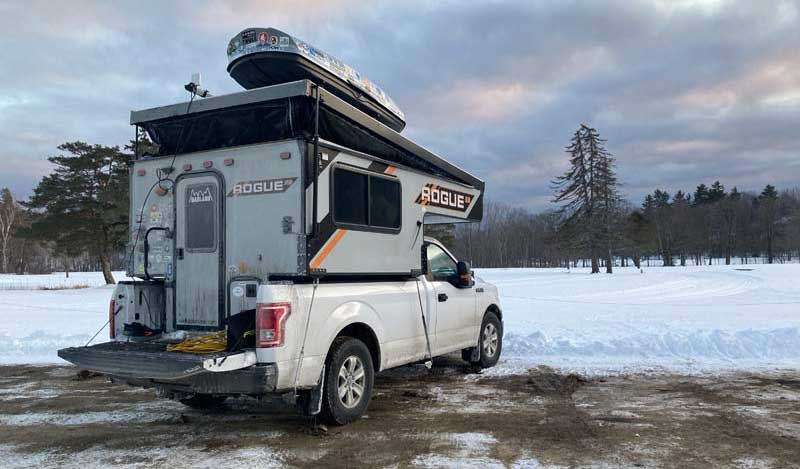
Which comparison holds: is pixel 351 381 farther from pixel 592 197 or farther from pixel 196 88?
pixel 592 197

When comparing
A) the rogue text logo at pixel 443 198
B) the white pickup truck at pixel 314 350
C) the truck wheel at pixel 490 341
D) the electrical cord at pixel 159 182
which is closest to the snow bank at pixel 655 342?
the truck wheel at pixel 490 341

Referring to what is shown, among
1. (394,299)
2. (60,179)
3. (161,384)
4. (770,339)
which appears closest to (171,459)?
(161,384)

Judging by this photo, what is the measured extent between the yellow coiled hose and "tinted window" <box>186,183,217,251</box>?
92cm

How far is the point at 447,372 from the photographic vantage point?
819 cm

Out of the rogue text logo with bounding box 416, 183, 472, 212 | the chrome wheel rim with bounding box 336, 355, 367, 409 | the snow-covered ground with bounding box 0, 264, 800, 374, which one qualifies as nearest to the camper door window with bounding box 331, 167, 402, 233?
the rogue text logo with bounding box 416, 183, 472, 212

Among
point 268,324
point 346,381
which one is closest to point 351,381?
point 346,381

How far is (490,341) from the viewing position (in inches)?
336

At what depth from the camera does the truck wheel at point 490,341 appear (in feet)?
27.0

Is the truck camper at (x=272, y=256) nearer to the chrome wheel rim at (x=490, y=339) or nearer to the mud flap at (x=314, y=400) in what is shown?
the mud flap at (x=314, y=400)

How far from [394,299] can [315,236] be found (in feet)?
4.59

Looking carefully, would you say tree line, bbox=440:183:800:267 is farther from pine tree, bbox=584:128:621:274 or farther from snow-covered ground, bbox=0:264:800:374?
snow-covered ground, bbox=0:264:800:374

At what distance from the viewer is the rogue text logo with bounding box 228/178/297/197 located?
17.4 feet

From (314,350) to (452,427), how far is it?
1512 millimetres

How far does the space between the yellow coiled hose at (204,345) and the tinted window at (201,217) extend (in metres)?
0.92
